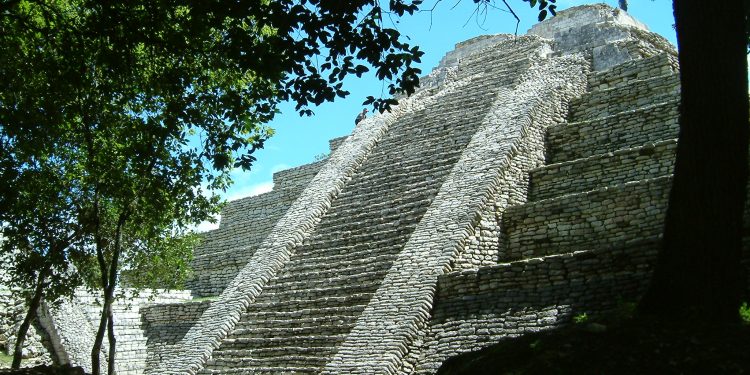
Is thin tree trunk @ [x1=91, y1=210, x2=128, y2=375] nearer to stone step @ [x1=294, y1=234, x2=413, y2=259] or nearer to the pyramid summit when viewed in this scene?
the pyramid summit

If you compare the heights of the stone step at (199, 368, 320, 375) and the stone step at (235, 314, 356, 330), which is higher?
the stone step at (235, 314, 356, 330)

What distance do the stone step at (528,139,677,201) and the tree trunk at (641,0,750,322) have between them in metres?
6.65

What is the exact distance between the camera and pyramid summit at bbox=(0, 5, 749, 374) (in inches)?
373

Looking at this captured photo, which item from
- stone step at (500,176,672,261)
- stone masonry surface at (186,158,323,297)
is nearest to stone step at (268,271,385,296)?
stone step at (500,176,672,261)

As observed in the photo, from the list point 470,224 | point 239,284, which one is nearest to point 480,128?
point 470,224

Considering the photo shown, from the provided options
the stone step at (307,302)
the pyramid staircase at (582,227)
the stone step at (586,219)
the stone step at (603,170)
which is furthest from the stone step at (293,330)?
the stone step at (603,170)

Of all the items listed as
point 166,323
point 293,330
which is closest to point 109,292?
point 293,330

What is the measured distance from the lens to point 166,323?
49.3ft

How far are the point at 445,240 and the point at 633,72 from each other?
7872 mm

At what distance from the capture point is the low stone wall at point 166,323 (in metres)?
14.6

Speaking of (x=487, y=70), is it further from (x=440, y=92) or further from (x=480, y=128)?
(x=480, y=128)

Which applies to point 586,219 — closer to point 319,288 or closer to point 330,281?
point 330,281

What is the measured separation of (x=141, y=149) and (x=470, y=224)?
5195mm

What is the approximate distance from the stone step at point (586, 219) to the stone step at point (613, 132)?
2.38 metres
